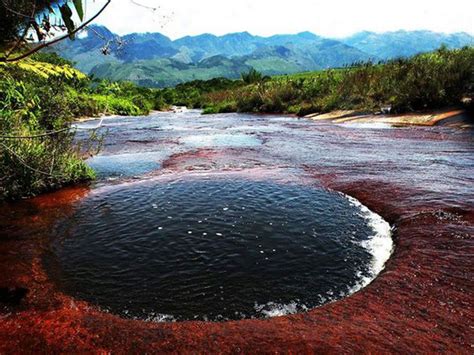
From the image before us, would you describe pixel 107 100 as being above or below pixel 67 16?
below

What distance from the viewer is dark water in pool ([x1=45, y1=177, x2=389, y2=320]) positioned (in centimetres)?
472

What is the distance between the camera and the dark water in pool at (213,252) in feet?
15.5

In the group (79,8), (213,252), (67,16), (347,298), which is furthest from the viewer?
(213,252)

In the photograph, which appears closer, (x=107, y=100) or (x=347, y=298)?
(x=107, y=100)

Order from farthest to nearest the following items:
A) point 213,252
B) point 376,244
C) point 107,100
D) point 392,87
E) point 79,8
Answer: point 392,87 → point 376,244 → point 213,252 → point 107,100 → point 79,8

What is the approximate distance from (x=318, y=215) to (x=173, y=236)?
2866 mm

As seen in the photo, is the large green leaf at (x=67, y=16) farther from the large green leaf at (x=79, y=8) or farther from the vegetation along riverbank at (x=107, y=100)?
the vegetation along riverbank at (x=107, y=100)

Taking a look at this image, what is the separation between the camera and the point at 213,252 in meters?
6.03

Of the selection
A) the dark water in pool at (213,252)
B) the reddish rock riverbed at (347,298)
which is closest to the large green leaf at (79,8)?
the reddish rock riverbed at (347,298)

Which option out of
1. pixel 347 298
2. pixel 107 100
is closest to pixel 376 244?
pixel 347 298

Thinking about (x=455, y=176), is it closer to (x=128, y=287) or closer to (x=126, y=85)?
(x=128, y=287)

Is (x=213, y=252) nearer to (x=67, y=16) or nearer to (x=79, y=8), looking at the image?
(x=67, y=16)

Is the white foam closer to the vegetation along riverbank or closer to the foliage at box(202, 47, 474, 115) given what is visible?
the vegetation along riverbank

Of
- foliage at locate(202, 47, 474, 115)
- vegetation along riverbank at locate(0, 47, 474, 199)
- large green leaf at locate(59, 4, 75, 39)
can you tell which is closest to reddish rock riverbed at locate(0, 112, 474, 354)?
vegetation along riverbank at locate(0, 47, 474, 199)
